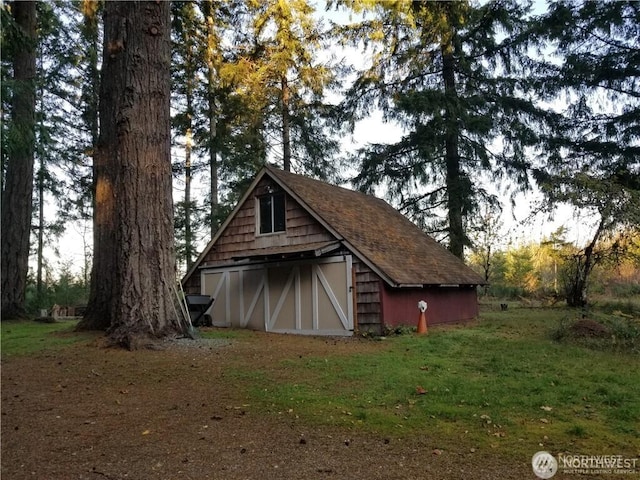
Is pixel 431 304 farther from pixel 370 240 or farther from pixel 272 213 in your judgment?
pixel 272 213

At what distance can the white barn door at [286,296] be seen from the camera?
42.9ft

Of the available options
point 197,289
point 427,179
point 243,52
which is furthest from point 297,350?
point 243,52

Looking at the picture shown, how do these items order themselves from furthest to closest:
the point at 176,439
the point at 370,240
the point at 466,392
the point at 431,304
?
the point at 431,304 < the point at 370,240 < the point at 466,392 < the point at 176,439

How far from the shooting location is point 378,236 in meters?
15.1

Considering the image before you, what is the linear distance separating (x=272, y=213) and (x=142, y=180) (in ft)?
21.5

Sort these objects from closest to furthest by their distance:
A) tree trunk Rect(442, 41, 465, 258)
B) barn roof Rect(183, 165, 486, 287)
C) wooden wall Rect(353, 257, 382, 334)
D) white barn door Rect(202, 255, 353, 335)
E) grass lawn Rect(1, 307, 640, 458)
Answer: grass lawn Rect(1, 307, 640, 458) → wooden wall Rect(353, 257, 382, 334) → barn roof Rect(183, 165, 486, 287) → white barn door Rect(202, 255, 353, 335) → tree trunk Rect(442, 41, 465, 258)

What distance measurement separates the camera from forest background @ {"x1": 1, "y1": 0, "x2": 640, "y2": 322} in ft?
62.7

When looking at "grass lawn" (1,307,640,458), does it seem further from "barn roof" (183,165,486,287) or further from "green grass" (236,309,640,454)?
"barn roof" (183,165,486,287)

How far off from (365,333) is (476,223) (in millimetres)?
11424

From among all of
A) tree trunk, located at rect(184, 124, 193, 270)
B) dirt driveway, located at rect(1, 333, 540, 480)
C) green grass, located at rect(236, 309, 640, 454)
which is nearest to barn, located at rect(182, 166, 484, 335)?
green grass, located at rect(236, 309, 640, 454)

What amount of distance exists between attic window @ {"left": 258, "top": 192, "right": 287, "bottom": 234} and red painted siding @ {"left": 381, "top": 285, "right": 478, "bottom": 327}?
4081mm

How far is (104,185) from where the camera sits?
11.4 meters

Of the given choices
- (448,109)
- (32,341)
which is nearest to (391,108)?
(448,109)

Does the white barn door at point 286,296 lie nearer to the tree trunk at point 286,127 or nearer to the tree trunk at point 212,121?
the tree trunk at point 212,121
